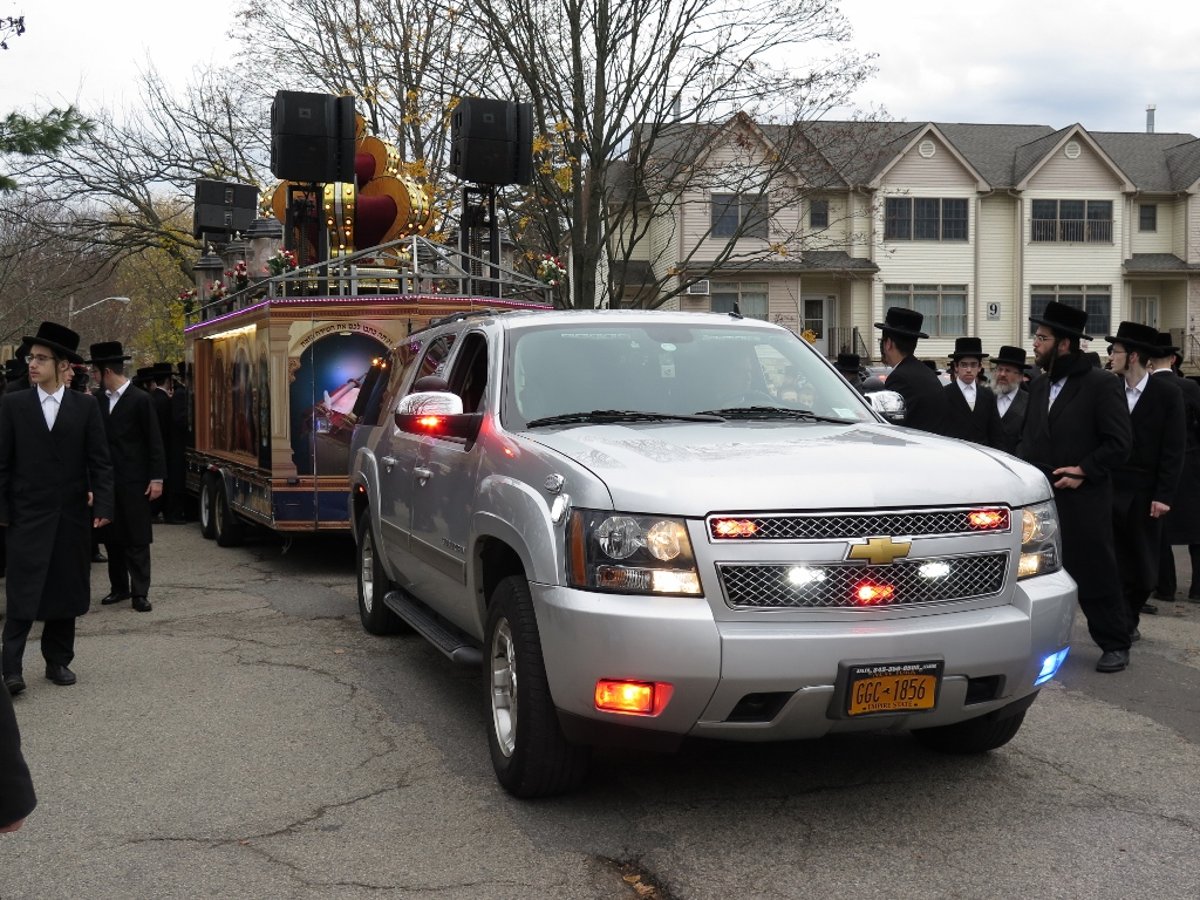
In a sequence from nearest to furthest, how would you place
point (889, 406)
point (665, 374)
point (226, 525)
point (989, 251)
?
point (665, 374), point (889, 406), point (226, 525), point (989, 251)

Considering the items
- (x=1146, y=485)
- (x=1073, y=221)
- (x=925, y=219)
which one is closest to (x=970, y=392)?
(x=1146, y=485)

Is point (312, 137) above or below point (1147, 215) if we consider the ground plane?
below

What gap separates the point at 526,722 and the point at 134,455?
20.9 ft

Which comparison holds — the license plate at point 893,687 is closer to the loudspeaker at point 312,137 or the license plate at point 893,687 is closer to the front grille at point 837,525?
the front grille at point 837,525

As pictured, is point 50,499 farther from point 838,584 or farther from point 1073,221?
point 1073,221

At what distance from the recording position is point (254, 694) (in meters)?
6.85

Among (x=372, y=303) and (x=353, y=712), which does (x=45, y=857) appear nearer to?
(x=353, y=712)

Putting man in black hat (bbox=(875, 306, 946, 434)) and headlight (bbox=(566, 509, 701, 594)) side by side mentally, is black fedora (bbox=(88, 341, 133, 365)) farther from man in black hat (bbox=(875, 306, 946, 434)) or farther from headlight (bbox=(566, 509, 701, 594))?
headlight (bbox=(566, 509, 701, 594))

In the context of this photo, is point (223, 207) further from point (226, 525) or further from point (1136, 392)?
point (1136, 392)

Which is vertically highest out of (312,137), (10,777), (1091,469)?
(312,137)

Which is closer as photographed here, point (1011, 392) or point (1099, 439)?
point (1099, 439)

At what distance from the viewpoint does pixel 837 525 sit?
435 cm

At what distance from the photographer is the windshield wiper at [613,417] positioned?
548cm

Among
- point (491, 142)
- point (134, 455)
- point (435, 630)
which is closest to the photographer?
point (435, 630)
